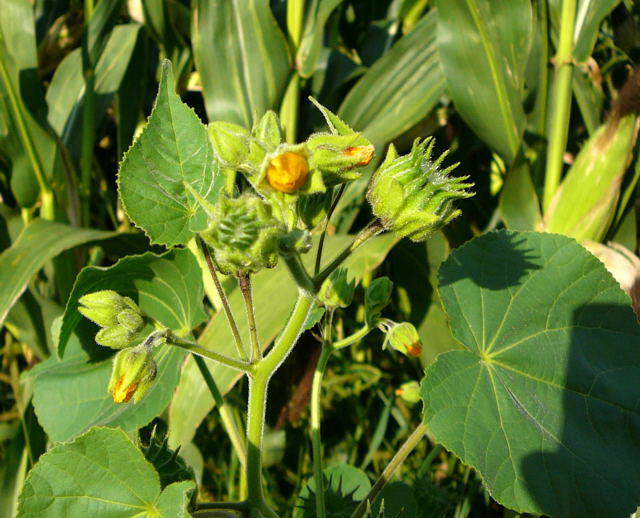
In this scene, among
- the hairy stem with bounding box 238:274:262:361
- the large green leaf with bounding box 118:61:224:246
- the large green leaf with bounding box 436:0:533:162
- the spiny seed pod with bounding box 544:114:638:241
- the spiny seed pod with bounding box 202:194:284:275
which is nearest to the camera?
the spiny seed pod with bounding box 202:194:284:275

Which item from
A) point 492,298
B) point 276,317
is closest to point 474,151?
point 276,317

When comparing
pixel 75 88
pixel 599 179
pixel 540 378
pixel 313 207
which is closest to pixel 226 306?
pixel 313 207

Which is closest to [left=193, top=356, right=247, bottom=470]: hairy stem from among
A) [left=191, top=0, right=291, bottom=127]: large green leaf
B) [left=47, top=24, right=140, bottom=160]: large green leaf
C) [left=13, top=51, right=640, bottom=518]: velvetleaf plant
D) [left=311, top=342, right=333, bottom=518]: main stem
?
[left=13, top=51, right=640, bottom=518]: velvetleaf plant

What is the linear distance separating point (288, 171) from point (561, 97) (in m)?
1.17

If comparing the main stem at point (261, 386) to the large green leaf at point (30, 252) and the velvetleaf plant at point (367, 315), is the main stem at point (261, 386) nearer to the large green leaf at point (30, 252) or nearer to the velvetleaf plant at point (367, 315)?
the velvetleaf plant at point (367, 315)

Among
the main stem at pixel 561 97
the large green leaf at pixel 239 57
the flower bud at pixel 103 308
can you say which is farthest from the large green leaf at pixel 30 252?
the main stem at pixel 561 97

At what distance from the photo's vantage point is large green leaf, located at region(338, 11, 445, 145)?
1.74 meters

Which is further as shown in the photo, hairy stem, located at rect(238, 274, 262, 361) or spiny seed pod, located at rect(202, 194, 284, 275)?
hairy stem, located at rect(238, 274, 262, 361)

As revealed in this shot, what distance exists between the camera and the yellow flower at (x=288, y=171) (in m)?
0.59

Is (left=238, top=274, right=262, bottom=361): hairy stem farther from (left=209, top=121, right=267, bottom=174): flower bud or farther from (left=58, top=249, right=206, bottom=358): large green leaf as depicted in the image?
(left=58, top=249, right=206, bottom=358): large green leaf

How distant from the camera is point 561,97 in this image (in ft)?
5.06

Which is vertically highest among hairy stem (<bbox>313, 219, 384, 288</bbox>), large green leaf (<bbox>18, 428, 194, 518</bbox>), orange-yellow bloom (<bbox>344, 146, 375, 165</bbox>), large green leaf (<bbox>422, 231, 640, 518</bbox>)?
orange-yellow bloom (<bbox>344, 146, 375, 165</bbox>)

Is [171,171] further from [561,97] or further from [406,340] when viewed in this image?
[561,97]

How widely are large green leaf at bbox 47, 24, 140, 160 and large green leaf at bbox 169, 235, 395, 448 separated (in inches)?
38.6
